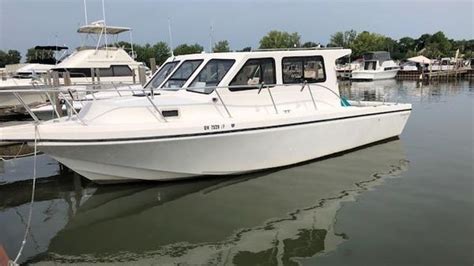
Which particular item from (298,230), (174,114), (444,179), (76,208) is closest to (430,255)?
(298,230)

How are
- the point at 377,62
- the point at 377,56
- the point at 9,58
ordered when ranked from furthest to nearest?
1. the point at 9,58
2. the point at 377,56
3. the point at 377,62

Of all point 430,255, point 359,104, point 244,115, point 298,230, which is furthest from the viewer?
point 359,104

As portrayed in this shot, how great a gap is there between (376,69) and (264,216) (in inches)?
1644

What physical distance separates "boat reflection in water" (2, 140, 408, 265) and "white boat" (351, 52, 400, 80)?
36.9m

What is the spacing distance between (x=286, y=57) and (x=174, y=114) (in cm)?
275

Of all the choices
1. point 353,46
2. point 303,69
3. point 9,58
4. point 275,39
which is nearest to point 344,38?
point 353,46

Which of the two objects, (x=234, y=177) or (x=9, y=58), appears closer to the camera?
(x=234, y=177)

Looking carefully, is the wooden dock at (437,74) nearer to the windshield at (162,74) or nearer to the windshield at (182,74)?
the windshield at (162,74)

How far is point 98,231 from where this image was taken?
6.14m

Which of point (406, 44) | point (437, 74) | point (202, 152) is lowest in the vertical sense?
point (202, 152)

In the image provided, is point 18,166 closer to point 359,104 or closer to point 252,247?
point 252,247

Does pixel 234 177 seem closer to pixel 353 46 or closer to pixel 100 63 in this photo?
pixel 100 63

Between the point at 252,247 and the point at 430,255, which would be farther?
the point at 252,247

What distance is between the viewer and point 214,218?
6.44m
